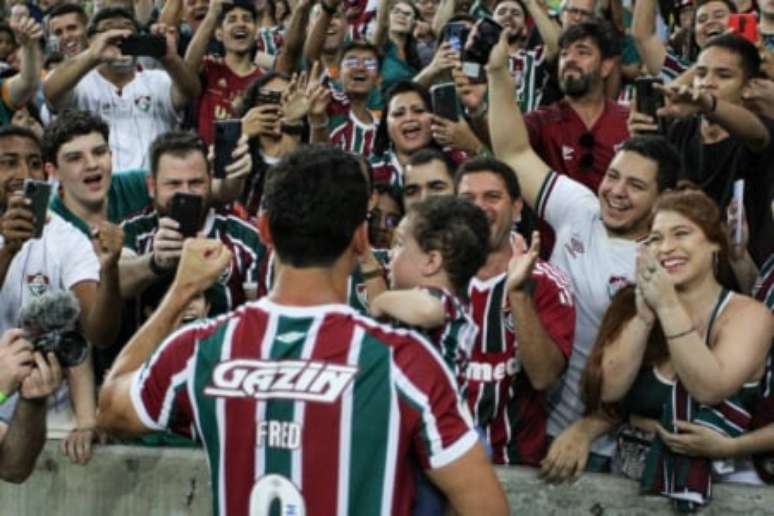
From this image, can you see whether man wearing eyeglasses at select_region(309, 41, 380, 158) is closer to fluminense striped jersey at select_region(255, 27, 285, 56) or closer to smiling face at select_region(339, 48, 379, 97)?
smiling face at select_region(339, 48, 379, 97)

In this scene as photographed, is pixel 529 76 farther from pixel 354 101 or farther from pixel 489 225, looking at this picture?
pixel 489 225

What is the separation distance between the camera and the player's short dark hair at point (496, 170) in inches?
269

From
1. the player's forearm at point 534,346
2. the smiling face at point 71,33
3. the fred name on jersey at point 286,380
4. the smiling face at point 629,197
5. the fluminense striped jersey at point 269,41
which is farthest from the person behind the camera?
→ the fluminense striped jersey at point 269,41

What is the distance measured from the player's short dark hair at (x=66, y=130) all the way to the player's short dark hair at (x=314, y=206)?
13.4ft

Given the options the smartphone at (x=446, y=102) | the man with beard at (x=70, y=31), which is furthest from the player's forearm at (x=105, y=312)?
the man with beard at (x=70, y=31)

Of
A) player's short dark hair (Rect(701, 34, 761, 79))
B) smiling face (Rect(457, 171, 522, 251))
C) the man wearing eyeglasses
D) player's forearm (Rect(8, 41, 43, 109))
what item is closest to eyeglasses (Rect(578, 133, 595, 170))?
player's short dark hair (Rect(701, 34, 761, 79))

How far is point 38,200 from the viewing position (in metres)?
6.55

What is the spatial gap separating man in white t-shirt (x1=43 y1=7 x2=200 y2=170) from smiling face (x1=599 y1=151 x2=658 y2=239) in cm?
390

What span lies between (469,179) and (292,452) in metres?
3.25

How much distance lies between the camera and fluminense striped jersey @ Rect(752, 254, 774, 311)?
244 inches

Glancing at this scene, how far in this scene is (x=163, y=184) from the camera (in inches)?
292

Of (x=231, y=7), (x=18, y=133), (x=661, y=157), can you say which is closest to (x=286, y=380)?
(x=661, y=157)

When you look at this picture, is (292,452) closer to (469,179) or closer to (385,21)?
(469,179)

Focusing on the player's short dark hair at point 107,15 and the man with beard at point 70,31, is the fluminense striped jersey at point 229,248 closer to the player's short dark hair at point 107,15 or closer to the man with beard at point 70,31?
the player's short dark hair at point 107,15
